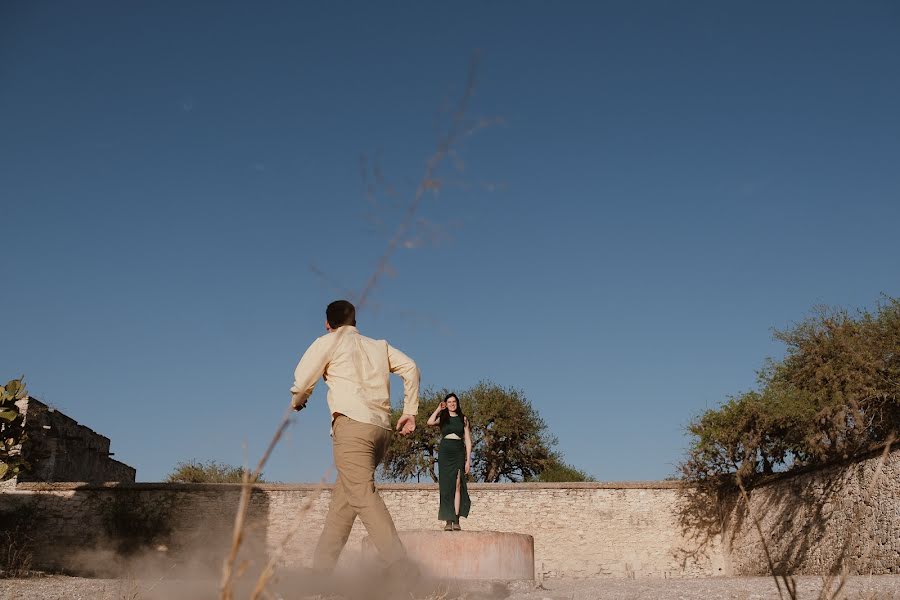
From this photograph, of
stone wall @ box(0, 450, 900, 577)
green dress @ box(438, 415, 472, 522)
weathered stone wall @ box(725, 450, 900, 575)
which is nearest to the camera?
green dress @ box(438, 415, 472, 522)

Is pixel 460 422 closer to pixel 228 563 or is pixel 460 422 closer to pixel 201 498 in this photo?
pixel 228 563

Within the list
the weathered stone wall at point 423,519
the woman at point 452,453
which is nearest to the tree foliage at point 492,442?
the weathered stone wall at point 423,519

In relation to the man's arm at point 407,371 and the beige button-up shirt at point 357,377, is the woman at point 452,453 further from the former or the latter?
the beige button-up shirt at point 357,377

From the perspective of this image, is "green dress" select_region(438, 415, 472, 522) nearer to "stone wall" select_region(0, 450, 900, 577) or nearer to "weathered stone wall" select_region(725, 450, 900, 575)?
"weathered stone wall" select_region(725, 450, 900, 575)

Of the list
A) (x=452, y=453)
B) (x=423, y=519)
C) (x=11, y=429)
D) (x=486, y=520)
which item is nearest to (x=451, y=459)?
(x=452, y=453)

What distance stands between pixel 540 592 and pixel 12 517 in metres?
18.1

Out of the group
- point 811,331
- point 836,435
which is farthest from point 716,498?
point 811,331

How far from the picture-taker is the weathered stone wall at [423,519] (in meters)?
18.6

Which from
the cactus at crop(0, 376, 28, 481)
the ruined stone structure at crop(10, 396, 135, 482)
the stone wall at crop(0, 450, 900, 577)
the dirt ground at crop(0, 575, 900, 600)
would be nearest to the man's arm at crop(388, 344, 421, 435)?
the dirt ground at crop(0, 575, 900, 600)

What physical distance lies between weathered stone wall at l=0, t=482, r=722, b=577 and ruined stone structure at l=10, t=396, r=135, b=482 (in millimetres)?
1202

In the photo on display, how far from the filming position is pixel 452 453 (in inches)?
322

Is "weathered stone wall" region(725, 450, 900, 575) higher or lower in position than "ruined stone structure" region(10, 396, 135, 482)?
lower

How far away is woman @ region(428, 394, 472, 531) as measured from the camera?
315 inches

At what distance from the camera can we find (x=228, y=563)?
Answer: 83 centimetres
